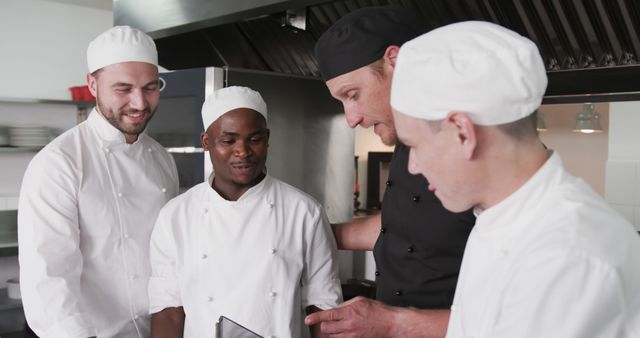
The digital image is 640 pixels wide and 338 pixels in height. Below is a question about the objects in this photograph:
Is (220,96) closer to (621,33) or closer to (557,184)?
(557,184)

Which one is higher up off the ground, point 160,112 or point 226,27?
point 226,27

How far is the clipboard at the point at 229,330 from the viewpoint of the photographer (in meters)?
1.17

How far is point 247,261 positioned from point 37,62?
16.4 feet

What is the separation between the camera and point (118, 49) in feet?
5.95

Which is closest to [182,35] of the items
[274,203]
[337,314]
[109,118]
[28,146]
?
[109,118]

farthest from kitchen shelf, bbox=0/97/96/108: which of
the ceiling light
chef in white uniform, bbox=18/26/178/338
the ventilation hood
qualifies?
the ceiling light

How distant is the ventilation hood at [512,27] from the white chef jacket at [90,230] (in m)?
0.83

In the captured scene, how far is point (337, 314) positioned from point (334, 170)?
1.91m

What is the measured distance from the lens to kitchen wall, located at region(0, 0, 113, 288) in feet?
18.8

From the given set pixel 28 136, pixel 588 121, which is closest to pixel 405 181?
pixel 588 121

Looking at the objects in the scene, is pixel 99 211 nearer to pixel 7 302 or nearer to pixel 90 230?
pixel 90 230

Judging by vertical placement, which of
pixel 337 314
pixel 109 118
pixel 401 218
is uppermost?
pixel 109 118

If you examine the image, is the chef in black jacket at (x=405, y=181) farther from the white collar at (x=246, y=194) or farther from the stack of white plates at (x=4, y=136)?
the stack of white plates at (x=4, y=136)

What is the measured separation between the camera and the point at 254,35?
10.0 ft
